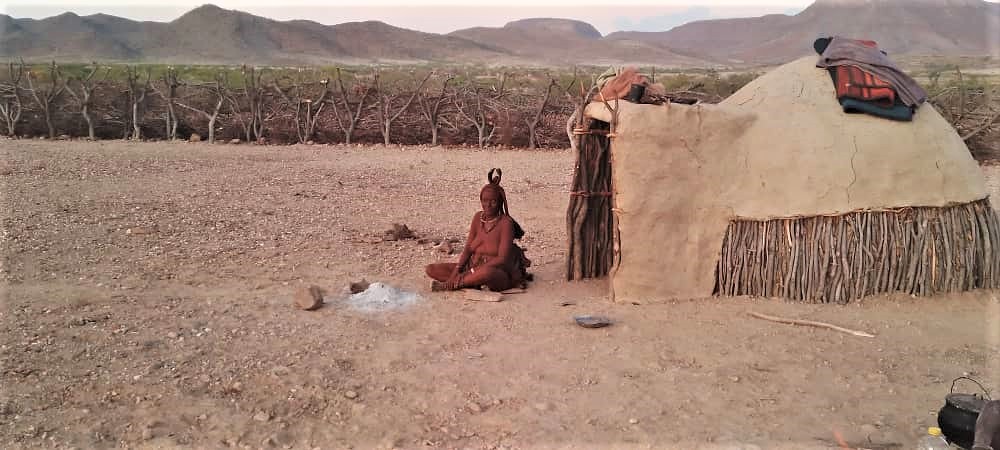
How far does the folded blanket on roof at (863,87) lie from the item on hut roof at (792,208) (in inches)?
6.1

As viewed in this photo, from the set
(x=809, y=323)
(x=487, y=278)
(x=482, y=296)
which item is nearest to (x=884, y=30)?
(x=809, y=323)

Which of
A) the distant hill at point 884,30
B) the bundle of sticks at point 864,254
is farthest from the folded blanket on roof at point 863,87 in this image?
the distant hill at point 884,30

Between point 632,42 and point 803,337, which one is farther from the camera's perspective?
point 632,42

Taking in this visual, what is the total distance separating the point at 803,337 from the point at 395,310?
2.87 metres

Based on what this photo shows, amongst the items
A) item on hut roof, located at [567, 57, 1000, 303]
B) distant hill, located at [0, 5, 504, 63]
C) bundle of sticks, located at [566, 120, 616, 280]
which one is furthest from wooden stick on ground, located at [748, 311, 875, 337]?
distant hill, located at [0, 5, 504, 63]

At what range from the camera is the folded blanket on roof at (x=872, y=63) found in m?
5.78

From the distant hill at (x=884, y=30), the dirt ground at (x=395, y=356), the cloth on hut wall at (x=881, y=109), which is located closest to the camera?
the dirt ground at (x=395, y=356)

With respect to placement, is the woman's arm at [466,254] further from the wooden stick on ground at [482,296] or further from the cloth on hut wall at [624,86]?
the cloth on hut wall at [624,86]

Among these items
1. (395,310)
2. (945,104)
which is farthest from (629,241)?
(945,104)


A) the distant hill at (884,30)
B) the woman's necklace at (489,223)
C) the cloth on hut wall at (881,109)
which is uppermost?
the distant hill at (884,30)

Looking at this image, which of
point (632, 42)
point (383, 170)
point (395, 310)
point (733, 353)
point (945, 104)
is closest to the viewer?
point (733, 353)

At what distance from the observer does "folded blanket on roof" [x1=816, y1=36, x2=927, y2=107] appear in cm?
578

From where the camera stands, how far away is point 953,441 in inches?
132

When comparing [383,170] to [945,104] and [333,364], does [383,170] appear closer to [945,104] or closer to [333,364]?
[333,364]
